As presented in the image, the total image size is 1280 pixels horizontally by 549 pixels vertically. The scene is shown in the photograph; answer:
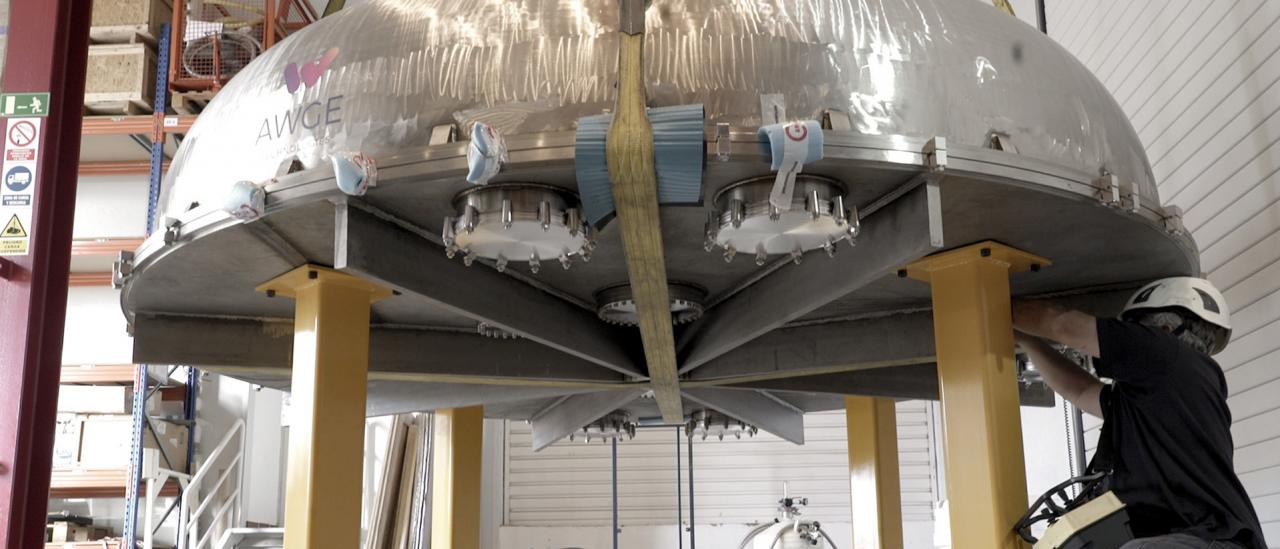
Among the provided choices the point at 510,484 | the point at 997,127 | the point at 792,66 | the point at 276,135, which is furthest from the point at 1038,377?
the point at 510,484

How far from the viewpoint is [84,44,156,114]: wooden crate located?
1287cm

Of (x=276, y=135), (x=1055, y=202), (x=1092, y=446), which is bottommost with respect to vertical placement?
(x=1092, y=446)

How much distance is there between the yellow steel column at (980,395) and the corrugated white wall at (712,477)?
423 inches

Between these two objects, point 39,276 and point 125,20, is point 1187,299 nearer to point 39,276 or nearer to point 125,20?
point 39,276

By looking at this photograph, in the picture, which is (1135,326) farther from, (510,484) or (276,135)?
(510,484)

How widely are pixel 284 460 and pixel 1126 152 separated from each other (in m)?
12.8

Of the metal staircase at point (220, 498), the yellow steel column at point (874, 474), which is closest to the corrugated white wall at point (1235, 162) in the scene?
the yellow steel column at point (874, 474)

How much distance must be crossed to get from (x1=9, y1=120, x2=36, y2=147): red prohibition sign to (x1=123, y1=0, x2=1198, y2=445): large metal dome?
0.95 m

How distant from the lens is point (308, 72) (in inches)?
187

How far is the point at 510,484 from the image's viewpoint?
639 inches

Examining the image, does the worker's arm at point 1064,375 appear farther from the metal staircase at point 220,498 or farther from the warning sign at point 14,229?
the metal staircase at point 220,498

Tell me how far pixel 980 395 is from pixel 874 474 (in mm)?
3799

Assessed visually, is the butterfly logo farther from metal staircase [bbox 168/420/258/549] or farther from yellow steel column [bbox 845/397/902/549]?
metal staircase [bbox 168/420/258/549]

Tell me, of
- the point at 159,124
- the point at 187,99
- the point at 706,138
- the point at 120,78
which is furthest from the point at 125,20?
the point at 706,138
